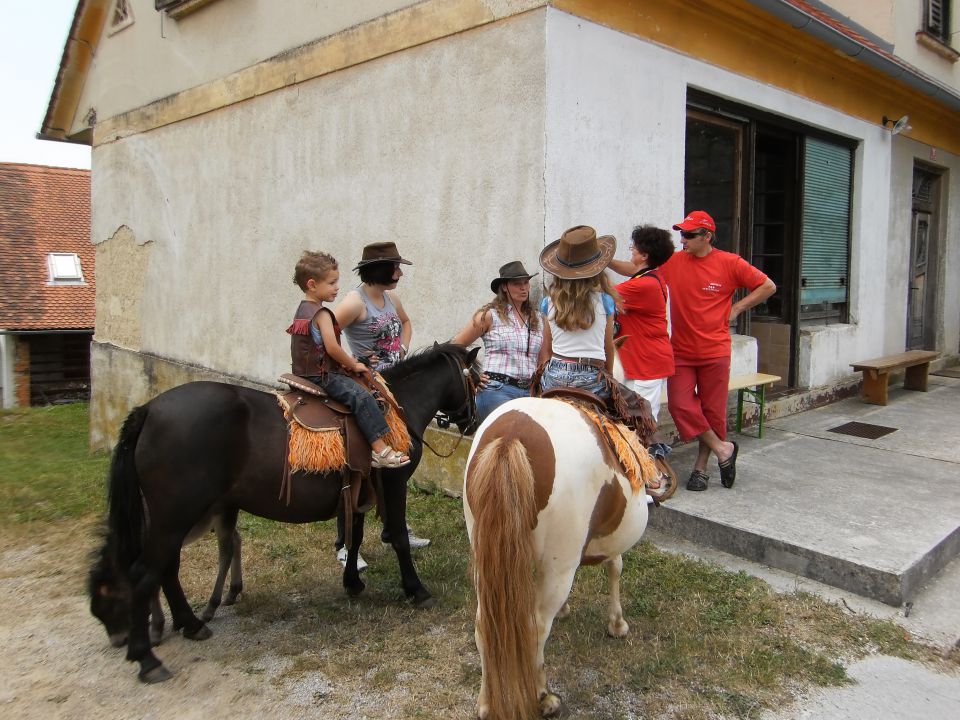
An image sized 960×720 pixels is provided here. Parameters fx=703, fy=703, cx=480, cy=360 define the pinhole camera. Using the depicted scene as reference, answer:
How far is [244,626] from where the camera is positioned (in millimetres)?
3662

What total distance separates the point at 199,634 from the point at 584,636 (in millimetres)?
1896

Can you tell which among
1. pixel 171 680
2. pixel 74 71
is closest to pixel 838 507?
pixel 171 680

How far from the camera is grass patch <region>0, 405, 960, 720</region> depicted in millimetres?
2938

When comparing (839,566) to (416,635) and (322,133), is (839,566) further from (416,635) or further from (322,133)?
(322,133)

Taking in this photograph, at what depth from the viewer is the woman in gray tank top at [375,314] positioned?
399 centimetres

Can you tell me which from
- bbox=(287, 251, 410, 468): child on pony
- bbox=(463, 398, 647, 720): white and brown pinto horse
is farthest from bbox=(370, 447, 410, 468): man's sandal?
bbox=(463, 398, 647, 720): white and brown pinto horse

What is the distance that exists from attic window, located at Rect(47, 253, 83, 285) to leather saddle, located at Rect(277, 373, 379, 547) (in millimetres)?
20592

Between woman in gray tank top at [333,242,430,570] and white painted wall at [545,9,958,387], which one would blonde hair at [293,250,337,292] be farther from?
white painted wall at [545,9,958,387]

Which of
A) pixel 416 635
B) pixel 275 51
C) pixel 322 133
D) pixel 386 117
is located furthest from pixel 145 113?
pixel 416 635

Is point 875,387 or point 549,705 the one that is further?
point 875,387

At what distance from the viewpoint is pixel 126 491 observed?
3.22 m

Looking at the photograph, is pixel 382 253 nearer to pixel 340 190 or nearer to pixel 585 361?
pixel 585 361

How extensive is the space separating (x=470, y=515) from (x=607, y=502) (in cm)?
56

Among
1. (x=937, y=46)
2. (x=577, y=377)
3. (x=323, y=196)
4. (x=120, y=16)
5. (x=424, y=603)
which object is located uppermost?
(x=120, y=16)
